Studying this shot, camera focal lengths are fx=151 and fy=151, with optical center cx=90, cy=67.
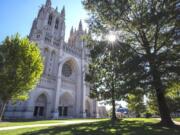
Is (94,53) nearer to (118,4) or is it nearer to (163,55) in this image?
(118,4)

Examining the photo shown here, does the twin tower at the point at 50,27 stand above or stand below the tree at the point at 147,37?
above

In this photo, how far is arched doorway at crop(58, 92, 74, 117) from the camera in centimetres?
4125

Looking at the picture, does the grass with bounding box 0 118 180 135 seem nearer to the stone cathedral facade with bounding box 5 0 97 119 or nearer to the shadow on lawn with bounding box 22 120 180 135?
the shadow on lawn with bounding box 22 120 180 135

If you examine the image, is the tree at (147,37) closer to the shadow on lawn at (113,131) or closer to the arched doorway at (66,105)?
the shadow on lawn at (113,131)

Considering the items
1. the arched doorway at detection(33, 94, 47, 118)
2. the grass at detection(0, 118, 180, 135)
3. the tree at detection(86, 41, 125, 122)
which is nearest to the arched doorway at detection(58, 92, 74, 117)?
the arched doorway at detection(33, 94, 47, 118)

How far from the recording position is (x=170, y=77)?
11.8 m

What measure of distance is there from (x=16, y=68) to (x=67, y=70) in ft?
107

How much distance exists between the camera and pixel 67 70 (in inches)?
1795

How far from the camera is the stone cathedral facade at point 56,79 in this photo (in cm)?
3438

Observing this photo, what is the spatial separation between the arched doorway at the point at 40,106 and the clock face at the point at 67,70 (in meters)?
10.0

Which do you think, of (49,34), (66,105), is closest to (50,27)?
(49,34)

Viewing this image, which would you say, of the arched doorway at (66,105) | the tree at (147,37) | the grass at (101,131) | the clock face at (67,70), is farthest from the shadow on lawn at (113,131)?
the clock face at (67,70)

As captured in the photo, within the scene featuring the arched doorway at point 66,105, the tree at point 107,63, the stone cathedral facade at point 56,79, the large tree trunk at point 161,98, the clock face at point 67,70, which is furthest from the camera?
the clock face at point 67,70

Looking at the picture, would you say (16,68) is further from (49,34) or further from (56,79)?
(49,34)
